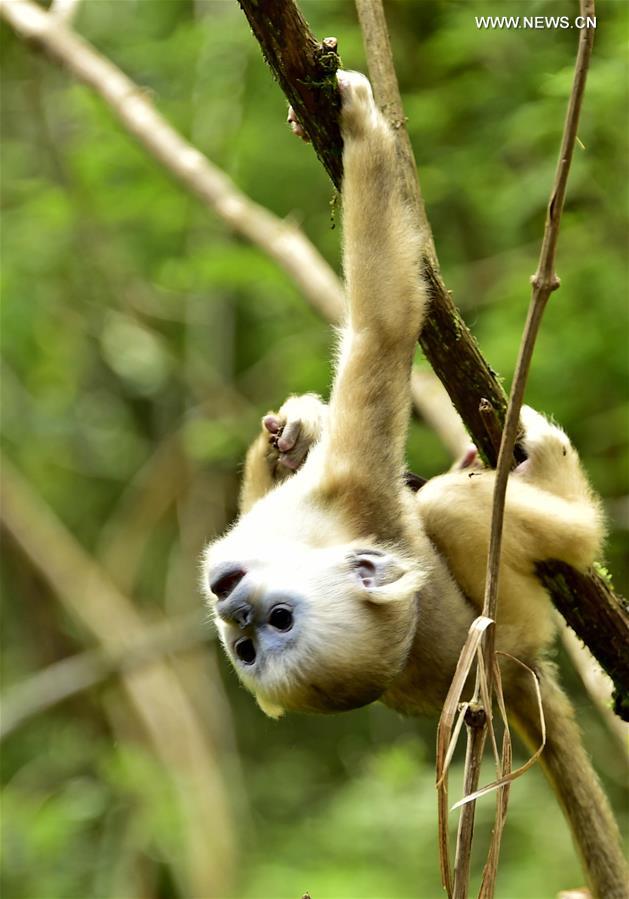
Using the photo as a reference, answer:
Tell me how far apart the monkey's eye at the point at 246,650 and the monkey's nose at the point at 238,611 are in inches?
4.2

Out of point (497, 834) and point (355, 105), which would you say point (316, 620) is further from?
point (355, 105)

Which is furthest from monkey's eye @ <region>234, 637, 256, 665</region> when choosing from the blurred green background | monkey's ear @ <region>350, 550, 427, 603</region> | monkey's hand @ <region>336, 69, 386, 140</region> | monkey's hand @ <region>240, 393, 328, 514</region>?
the blurred green background

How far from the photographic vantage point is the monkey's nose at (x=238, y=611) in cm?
372

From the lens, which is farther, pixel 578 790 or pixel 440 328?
pixel 578 790

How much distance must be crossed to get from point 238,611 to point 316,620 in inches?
10.7

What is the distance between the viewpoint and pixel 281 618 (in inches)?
148

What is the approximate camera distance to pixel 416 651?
4.23m

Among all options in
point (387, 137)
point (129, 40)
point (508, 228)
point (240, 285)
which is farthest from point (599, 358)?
point (129, 40)

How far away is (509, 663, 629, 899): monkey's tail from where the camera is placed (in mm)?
4168

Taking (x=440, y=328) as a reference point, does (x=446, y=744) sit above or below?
below

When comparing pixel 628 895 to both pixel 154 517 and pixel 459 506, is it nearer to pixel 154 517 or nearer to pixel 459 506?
pixel 459 506

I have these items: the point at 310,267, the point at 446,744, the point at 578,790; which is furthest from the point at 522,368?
the point at 310,267

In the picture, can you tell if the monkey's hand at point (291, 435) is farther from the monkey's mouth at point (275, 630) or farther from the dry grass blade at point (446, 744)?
the dry grass blade at point (446, 744)

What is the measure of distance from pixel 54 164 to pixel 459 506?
7.51 metres
